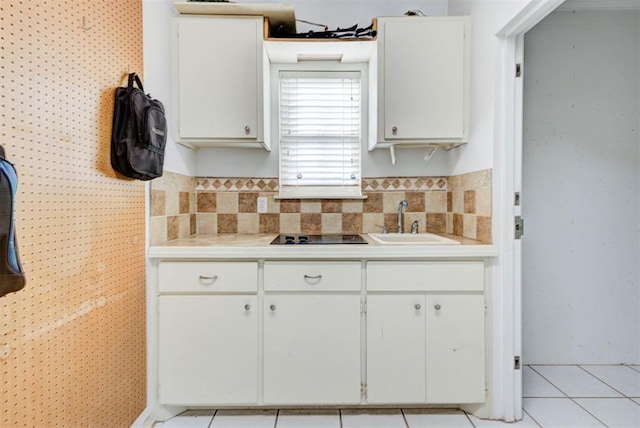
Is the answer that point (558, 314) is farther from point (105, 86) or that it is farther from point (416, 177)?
point (105, 86)

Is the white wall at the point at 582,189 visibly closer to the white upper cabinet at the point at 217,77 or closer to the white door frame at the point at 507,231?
the white door frame at the point at 507,231

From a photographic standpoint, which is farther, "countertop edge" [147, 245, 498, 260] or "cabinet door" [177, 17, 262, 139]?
"cabinet door" [177, 17, 262, 139]

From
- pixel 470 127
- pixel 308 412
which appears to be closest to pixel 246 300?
pixel 308 412

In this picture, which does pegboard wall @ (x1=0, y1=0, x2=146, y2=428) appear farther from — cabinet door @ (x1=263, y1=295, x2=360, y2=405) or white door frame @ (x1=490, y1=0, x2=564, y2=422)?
white door frame @ (x1=490, y1=0, x2=564, y2=422)

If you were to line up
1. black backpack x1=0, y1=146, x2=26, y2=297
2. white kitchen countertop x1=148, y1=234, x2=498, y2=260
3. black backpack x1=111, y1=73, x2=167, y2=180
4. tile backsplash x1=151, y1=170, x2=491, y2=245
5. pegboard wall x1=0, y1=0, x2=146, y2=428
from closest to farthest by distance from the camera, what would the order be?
black backpack x1=0, y1=146, x2=26, y2=297 < pegboard wall x1=0, y1=0, x2=146, y2=428 < black backpack x1=111, y1=73, x2=167, y2=180 < white kitchen countertop x1=148, y1=234, x2=498, y2=260 < tile backsplash x1=151, y1=170, x2=491, y2=245

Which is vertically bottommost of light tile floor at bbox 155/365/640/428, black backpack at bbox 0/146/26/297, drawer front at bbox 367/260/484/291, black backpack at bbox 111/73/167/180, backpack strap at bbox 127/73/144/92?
light tile floor at bbox 155/365/640/428

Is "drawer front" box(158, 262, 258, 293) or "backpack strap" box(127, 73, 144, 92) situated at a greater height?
"backpack strap" box(127, 73, 144, 92)

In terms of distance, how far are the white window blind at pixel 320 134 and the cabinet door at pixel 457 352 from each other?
105 centimetres

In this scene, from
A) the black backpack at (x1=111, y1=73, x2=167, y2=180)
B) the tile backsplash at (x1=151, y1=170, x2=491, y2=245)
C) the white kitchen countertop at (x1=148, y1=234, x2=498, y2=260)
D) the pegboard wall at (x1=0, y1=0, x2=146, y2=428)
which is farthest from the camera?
the tile backsplash at (x1=151, y1=170, x2=491, y2=245)

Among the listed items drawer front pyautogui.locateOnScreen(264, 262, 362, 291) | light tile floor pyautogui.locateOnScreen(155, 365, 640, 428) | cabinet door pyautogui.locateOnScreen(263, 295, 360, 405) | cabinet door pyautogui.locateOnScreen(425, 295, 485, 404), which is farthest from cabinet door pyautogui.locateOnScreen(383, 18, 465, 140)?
light tile floor pyautogui.locateOnScreen(155, 365, 640, 428)

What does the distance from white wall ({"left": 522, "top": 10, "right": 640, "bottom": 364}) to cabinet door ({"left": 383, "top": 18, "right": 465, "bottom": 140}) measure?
66cm

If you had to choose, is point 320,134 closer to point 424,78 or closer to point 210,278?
point 424,78

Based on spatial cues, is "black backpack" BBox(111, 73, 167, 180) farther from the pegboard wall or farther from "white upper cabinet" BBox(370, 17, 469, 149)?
"white upper cabinet" BBox(370, 17, 469, 149)

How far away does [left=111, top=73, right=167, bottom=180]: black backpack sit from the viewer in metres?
1.43
